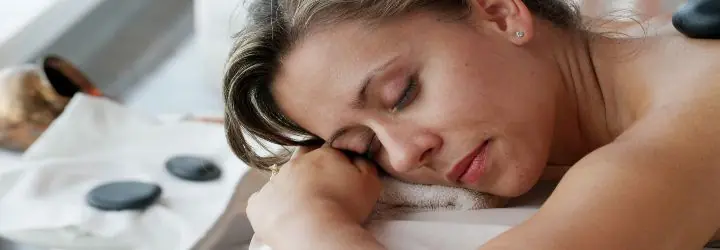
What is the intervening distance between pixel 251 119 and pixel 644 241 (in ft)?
1.82

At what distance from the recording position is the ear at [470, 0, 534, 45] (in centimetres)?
99

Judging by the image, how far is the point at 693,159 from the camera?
29.5 inches

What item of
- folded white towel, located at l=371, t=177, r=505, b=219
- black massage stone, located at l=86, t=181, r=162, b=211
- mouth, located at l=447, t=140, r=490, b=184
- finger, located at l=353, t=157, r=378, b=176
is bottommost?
black massage stone, located at l=86, t=181, r=162, b=211

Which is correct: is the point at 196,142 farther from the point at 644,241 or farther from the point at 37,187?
the point at 644,241

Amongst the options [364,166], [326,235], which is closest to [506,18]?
[364,166]

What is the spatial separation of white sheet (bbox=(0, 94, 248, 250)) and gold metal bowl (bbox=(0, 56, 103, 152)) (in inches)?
1.5

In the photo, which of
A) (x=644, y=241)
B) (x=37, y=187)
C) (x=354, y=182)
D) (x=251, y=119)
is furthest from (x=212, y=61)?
(x=644, y=241)

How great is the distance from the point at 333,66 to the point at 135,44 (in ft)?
4.33

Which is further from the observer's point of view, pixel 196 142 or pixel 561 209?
pixel 196 142

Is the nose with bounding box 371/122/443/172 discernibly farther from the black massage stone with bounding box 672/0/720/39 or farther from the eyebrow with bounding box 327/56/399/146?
the black massage stone with bounding box 672/0/720/39

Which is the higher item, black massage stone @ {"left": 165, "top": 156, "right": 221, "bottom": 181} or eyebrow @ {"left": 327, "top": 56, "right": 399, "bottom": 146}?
eyebrow @ {"left": 327, "top": 56, "right": 399, "bottom": 146}

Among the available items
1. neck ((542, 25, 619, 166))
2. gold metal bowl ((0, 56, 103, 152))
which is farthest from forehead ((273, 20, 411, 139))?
gold metal bowl ((0, 56, 103, 152))

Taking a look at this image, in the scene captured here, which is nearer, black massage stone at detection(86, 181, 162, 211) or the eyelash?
the eyelash

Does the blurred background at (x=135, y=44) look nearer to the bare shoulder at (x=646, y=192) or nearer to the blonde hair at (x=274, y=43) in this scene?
the blonde hair at (x=274, y=43)
